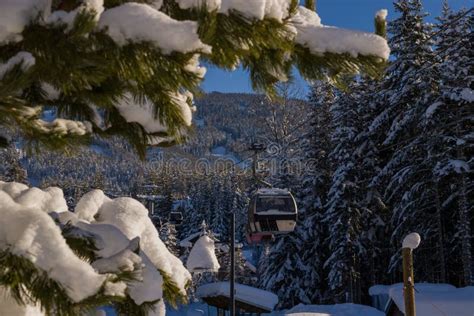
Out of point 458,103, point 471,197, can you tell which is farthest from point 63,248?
point 471,197

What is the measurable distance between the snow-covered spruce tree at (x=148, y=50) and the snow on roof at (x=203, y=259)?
1692 centimetres

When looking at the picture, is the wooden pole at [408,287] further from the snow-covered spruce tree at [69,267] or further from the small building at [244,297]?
the small building at [244,297]

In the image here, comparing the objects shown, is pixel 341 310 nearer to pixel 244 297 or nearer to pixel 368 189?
pixel 244 297

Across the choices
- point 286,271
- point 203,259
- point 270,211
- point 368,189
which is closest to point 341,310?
point 286,271

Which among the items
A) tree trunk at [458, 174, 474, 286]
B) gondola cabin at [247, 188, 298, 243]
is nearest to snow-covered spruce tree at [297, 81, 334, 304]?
tree trunk at [458, 174, 474, 286]

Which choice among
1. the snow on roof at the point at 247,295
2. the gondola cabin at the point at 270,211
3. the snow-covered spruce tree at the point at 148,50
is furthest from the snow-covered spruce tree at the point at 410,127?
the snow-covered spruce tree at the point at 148,50

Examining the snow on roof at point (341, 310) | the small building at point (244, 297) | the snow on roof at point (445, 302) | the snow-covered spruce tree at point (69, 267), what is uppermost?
the snow-covered spruce tree at point (69, 267)

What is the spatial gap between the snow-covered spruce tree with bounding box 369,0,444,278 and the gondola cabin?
1021 centimetres

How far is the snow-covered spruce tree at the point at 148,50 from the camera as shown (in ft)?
6.03

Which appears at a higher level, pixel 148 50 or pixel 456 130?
pixel 456 130

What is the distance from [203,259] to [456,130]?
1358cm

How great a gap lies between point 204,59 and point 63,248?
89cm

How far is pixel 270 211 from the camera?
19.2m

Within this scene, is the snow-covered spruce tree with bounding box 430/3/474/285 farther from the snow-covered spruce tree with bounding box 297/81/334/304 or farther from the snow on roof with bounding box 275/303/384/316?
the snow-covered spruce tree with bounding box 297/81/334/304
